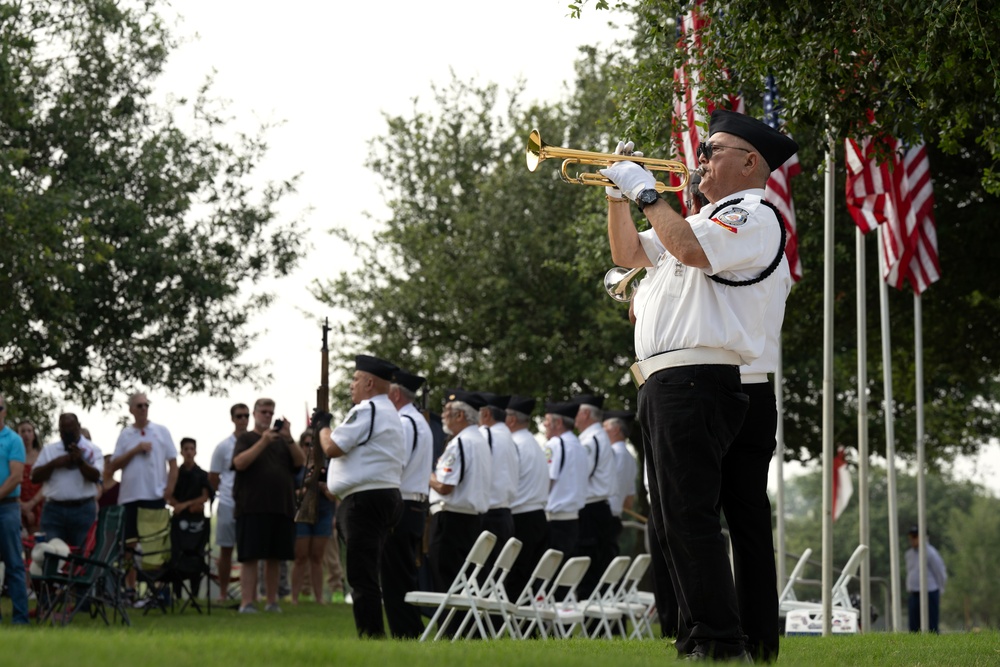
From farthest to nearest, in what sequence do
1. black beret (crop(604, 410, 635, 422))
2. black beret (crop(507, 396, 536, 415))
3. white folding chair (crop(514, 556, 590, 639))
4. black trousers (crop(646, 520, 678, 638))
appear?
black beret (crop(604, 410, 635, 422)) < black beret (crop(507, 396, 536, 415)) < white folding chair (crop(514, 556, 590, 639)) < black trousers (crop(646, 520, 678, 638))

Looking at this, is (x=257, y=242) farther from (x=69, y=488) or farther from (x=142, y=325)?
(x=69, y=488)

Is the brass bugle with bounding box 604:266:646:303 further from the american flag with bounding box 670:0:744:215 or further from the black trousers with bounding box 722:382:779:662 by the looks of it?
the american flag with bounding box 670:0:744:215

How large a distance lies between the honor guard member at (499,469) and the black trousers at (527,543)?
1.44ft

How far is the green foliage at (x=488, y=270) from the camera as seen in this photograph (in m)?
29.8

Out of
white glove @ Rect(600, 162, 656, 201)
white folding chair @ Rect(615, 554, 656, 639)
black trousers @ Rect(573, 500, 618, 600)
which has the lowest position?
white folding chair @ Rect(615, 554, 656, 639)

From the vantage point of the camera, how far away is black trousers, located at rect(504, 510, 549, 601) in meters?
14.9

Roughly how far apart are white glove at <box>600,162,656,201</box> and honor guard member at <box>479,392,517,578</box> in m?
7.80

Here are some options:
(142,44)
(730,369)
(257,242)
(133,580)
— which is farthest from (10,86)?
(730,369)

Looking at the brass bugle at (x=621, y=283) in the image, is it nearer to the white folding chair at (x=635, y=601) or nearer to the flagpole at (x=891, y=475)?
the white folding chair at (x=635, y=601)

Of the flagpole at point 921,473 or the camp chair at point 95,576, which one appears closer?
the camp chair at point 95,576

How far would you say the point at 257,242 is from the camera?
80.1ft

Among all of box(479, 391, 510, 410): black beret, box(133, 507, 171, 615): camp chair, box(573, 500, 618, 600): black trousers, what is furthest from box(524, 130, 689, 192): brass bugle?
box(133, 507, 171, 615): camp chair

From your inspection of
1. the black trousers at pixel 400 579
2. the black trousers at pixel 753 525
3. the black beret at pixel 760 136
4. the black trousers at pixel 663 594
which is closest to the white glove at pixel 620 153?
the black beret at pixel 760 136

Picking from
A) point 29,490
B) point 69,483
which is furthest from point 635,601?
point 29,490
